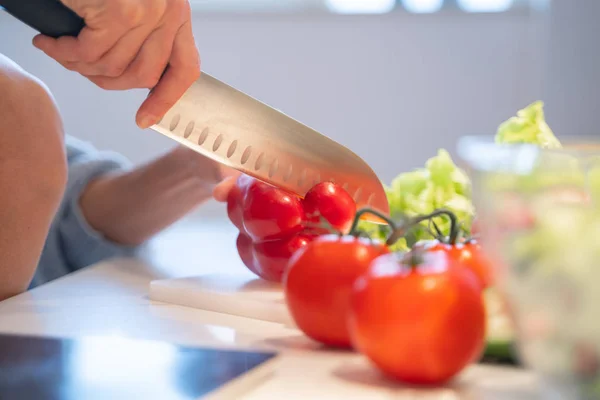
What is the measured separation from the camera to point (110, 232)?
1407 mm

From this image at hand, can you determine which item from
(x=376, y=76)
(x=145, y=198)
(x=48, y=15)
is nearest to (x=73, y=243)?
(x=145, y=198)

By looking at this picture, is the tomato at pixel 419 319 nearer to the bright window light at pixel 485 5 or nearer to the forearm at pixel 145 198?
the forearm at pixel 145 198

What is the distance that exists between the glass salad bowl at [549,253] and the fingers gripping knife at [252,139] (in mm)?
471

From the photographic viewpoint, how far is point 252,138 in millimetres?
983

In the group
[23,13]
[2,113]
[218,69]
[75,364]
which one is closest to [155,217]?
[2,113]

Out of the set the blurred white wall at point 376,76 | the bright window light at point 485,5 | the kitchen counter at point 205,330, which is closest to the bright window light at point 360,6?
the blurred white wall at point 376,76

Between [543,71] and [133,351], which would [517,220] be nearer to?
[133,351]

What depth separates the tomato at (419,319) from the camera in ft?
1.87

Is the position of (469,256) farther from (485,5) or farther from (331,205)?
(485,5)

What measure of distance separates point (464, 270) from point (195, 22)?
2.13m

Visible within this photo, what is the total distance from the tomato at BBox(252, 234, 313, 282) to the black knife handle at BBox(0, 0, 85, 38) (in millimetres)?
333

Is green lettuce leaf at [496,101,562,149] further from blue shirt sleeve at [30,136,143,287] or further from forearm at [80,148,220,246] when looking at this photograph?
blue shirt sleeve at [30,136,143,287]

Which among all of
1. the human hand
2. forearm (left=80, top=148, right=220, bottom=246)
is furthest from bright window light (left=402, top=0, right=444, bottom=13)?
the human hand

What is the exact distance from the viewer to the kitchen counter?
0.61 m
